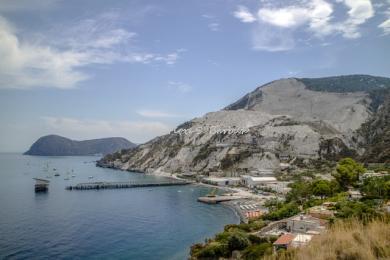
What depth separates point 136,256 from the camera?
4078 cm

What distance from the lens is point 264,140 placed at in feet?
485

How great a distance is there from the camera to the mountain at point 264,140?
5295 inches

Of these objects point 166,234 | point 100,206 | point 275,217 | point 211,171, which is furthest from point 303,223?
point 211,171

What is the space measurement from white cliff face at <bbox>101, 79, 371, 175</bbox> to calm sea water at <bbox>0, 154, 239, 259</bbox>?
47.4 metres

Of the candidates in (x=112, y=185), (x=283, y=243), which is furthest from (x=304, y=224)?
(x=112, y=185)

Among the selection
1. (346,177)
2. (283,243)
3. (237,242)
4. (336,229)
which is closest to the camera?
(336,229)

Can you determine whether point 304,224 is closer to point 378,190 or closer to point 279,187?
point 378,190

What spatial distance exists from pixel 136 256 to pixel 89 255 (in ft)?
16.1

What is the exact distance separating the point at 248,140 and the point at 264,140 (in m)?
6.46

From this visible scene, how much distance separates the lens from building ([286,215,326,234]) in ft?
118

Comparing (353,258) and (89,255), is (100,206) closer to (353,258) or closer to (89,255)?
(89,255)

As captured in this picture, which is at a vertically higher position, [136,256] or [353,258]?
[353,258]

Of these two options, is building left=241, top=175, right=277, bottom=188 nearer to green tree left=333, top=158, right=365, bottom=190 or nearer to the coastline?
the coastline

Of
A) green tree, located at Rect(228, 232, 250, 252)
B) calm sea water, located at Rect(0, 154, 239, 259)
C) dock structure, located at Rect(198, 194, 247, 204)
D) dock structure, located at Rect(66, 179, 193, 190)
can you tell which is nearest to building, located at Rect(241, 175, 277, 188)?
dock structure, located at Rect(198, 194, 247, 204)
